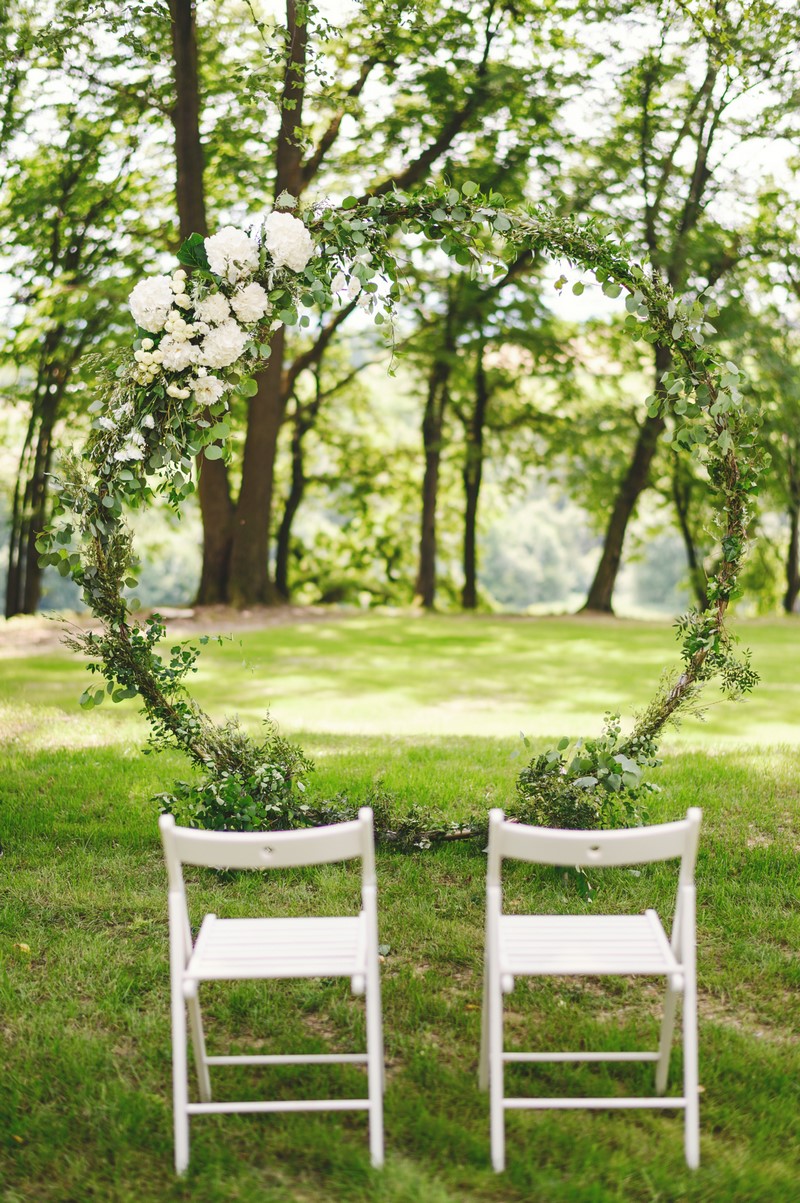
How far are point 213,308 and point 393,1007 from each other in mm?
3300

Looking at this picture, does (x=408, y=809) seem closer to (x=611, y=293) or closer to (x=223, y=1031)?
(x=223, y=1031)

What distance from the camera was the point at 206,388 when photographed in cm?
496

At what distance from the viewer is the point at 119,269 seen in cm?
1905

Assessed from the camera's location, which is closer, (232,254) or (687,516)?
(232,254)

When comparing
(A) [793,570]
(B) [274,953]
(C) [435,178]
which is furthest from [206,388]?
(A) [793,570]

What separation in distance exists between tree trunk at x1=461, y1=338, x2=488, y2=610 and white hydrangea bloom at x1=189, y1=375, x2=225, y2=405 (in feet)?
59.5

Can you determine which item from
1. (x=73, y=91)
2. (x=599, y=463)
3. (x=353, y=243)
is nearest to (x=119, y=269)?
(x=73, y=91)

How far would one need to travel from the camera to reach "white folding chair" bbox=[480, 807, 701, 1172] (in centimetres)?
319

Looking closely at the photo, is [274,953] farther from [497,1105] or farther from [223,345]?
[223,345]

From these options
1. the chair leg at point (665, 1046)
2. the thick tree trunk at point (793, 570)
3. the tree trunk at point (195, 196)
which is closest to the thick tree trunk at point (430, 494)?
the tree trunk at point (195, 196)

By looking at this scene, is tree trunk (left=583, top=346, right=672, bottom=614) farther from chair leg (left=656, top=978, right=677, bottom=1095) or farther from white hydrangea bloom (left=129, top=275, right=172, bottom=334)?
chair leg (left=656, top=978, right=677, bottom=1095)

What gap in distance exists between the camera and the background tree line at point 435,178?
48.0ft

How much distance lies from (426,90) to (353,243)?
13.1 meters

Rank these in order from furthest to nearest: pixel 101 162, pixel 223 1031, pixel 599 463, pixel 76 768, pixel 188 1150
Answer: pixel 599 463 < pixel 101 162 < pixel 76 768 < pixel 223 1031 < pixel 188 1150
